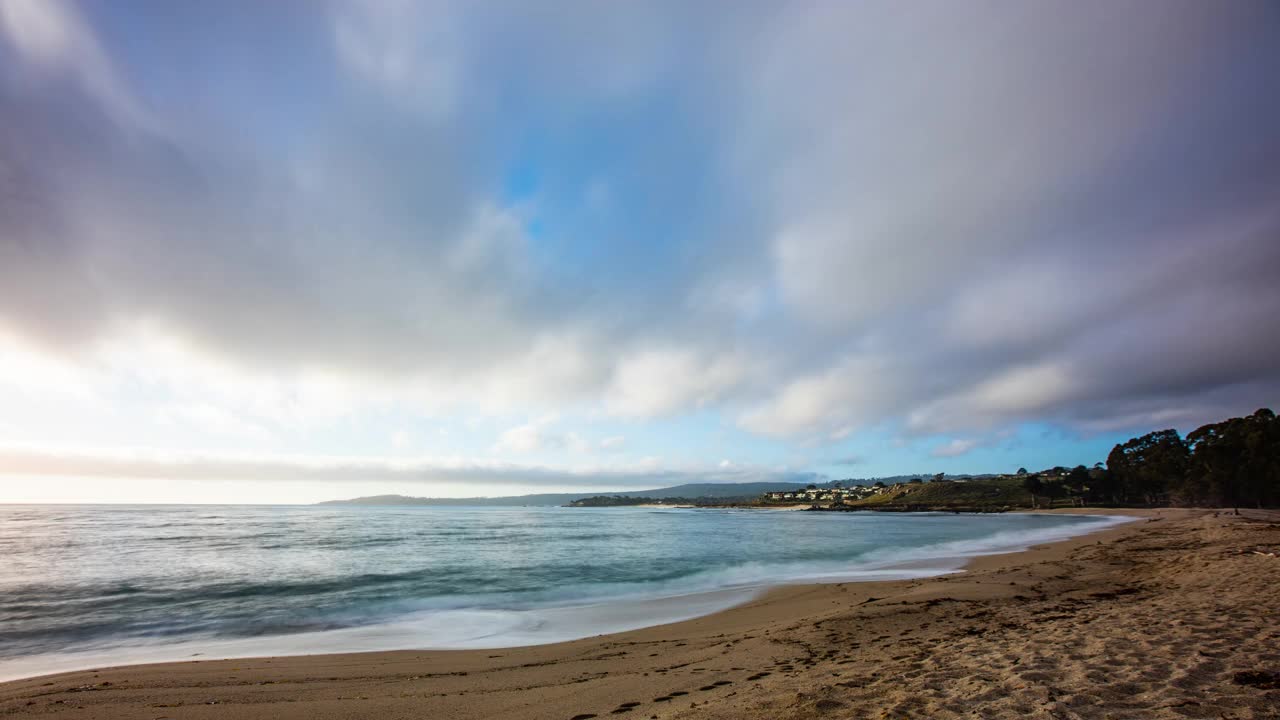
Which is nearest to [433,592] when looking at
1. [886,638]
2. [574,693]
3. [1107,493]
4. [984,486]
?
[574,693]

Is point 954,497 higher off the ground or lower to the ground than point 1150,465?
lower

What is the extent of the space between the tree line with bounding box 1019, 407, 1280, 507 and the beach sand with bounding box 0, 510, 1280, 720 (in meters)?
83.5

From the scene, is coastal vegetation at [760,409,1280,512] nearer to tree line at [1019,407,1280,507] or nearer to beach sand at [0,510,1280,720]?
tree line at [1019,407,1280,507]

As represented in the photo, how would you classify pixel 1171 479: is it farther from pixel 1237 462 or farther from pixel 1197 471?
pixel 1237 462

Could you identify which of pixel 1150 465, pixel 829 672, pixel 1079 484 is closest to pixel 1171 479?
pixel 1150 465

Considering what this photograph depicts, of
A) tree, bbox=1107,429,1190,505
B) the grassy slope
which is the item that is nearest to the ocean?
tree, bbox=1107,429,1190,505

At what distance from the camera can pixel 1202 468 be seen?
82.3 metres

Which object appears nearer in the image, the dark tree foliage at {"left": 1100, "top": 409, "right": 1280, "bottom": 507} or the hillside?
the dark tree foliage at {"left": 1100, "top": 409, "right": 1280, "bottom": 507}

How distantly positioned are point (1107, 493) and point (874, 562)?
4608 inches

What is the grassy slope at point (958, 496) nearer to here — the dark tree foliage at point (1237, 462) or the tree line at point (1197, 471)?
the tree line at point (1197, 471)

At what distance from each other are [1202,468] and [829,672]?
4479 inches

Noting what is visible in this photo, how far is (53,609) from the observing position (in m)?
17.9

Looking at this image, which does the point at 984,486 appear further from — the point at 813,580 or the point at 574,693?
the point at 574,693

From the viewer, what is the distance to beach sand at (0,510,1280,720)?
612 cm
